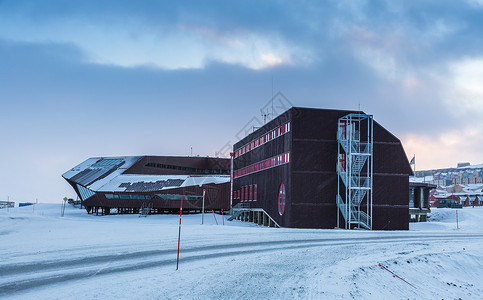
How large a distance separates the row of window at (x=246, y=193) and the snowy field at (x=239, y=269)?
3165cm

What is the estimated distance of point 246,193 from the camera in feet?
197

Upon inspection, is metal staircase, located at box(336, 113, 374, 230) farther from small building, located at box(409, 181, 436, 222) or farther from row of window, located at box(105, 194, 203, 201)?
row of window, located at box(105, 194, 203, 201)

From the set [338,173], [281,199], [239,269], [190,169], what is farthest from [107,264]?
[190,169]

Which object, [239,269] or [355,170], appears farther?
[355,170]

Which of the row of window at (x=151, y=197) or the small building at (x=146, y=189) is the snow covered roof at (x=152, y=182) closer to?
the small building at (x=146, y=189)

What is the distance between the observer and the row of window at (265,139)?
44338 mm

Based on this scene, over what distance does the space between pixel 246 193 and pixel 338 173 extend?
2074 centimetres

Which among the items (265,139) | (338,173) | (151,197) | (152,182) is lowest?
(151,197)

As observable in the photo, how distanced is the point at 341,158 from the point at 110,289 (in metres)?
33.5

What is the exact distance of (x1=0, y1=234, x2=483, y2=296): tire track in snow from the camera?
40.2 feet

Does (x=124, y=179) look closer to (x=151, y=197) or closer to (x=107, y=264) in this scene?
(x=151, y=197)

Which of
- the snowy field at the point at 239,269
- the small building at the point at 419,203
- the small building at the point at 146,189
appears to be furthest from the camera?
the small building at the point at 146,189

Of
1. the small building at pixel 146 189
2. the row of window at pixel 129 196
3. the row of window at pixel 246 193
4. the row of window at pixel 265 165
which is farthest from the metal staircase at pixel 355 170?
the row of window at pixel 129 196

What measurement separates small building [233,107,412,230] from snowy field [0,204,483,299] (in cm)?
1731
